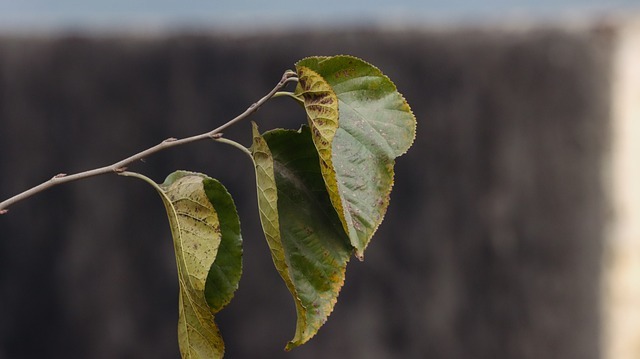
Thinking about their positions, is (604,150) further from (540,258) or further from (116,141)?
(116,141)

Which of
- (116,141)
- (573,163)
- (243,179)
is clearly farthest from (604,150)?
(116,141)

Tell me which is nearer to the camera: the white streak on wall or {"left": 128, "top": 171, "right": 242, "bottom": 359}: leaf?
{"left": 128, "top": 171, "right": 242, "bottom": 359}: leaf

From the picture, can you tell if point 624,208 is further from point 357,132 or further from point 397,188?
point 357,132

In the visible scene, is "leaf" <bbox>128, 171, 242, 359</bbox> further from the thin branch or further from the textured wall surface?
the textured wall surface

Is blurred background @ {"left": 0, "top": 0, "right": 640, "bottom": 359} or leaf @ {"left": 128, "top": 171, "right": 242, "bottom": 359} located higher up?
leaf @ {"left": 128, "top": 171, "right": 242, "bottom": 359}

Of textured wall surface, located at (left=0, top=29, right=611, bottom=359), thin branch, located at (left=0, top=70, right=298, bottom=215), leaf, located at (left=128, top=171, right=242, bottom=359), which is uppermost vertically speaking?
thin branch, located at (left=0, top=70, right=298, bottom=215)

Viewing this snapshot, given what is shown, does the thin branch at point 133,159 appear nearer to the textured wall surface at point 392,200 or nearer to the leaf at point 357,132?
the leaf at point 357,132

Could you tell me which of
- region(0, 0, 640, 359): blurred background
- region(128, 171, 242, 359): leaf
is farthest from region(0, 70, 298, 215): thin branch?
region(0, 0, 640, 359): blurred background
